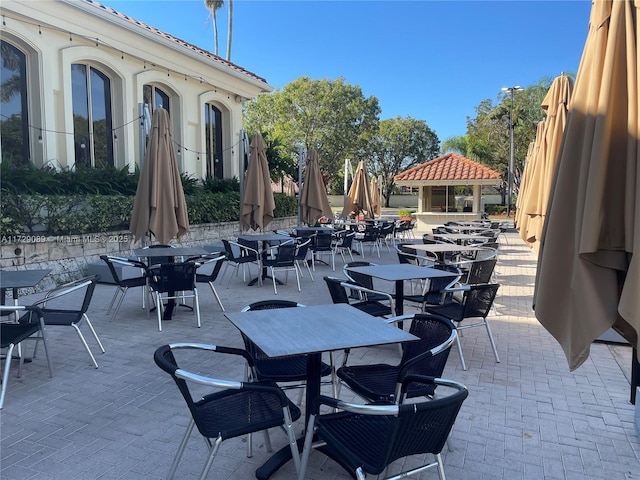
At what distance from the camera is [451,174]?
19.3 meters

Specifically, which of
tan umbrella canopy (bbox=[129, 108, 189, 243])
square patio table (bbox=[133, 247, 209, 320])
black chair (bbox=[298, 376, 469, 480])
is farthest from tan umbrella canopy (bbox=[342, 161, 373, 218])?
black chair (bbox=[298, 376, 469, 480])

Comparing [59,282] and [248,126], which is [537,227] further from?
[248,126]

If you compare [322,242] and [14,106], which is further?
[322,242]

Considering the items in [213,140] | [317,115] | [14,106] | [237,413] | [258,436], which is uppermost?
[317,115]

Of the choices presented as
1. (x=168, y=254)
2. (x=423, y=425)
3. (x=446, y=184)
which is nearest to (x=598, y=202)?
(x=423, y=425)

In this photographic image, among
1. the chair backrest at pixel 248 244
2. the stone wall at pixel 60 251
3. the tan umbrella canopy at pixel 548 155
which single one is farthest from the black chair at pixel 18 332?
the tan umbrella canopy at pixel 548 155

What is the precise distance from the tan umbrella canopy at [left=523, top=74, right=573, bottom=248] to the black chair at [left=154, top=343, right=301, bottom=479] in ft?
12.5

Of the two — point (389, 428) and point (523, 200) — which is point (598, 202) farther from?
point (523, 200)

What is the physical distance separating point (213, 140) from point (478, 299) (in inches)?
472

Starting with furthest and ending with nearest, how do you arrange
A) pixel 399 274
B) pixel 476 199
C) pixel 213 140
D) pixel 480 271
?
1. pixel 476 199
2. pixel 213 140
3. pixel 480 271
4. pixel 399 274

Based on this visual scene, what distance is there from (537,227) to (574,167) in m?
3.74

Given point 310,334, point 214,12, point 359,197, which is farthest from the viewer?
point 214,12

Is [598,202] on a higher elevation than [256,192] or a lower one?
lower

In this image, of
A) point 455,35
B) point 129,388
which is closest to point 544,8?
point 455,35
